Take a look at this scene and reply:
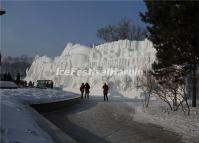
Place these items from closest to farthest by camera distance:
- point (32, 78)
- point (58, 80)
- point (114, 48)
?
point (114, 48) < point (58, 80) < point (32, 78)

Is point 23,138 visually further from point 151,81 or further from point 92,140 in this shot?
point 151,81

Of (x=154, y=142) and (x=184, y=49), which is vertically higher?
(x=184, y=49)

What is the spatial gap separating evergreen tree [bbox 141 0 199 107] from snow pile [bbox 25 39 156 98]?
3046 centimetres

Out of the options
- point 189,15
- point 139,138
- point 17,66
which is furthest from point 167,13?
point 17,66

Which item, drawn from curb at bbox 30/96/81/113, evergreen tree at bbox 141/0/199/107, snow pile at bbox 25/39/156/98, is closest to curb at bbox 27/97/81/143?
curb at bbox 30/96/81/113

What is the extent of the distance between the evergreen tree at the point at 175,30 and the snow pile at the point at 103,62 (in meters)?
30.5

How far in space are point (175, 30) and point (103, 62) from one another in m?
44.8

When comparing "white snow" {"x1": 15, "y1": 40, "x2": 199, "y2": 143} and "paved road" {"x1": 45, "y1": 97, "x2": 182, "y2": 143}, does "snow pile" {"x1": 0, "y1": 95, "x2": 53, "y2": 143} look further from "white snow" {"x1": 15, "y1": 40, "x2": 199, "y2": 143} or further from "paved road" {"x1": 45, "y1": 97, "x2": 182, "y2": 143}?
"white snow" {"x1": 15, "y1": 40, "x2": 199, "y2": 143}

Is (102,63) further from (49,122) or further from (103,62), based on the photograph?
(49,122)

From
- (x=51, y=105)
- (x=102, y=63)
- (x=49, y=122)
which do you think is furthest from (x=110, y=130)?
(x=102, y=63)

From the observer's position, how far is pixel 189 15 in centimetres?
1648

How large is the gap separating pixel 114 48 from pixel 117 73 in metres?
6.16

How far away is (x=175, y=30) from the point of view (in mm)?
17078

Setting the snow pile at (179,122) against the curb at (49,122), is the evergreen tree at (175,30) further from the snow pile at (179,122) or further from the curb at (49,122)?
the curb at (49,122)
